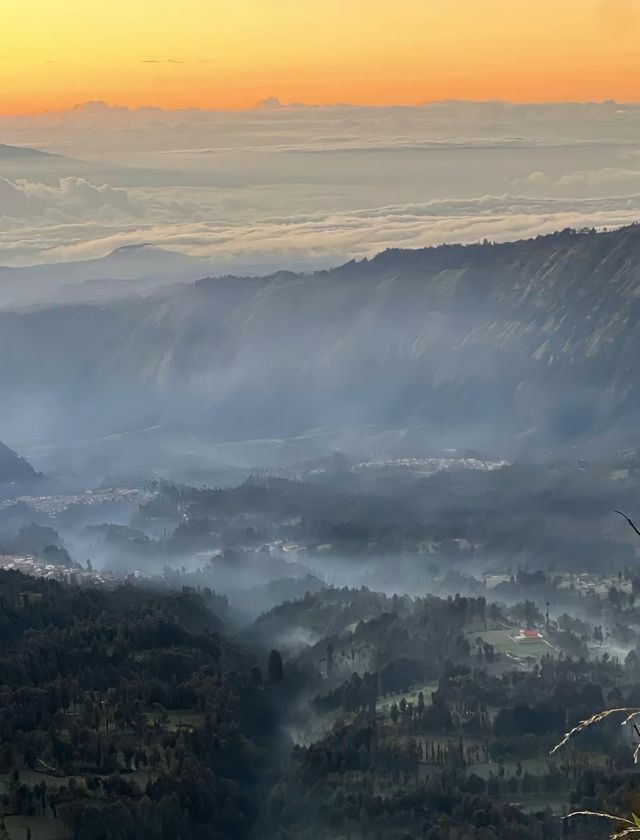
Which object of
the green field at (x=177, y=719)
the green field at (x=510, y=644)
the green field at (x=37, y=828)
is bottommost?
the green field at (x=37, y=828)

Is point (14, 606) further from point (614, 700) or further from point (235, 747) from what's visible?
point (614, 700)

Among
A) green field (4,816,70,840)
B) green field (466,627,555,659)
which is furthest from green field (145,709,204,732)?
green field (466,627,555,659)

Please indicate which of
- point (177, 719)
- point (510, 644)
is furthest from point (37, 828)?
point (510, 644)

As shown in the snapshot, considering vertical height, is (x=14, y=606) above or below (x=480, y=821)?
above

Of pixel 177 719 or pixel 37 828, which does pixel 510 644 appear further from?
pixel 37 828

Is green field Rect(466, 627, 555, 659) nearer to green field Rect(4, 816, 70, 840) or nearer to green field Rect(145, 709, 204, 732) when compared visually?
green field Rect(145, 709, 204, 732)

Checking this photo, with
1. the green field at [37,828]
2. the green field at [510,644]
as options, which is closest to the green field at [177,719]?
the green field at [37,828]

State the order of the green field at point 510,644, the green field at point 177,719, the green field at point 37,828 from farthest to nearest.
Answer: the green field at point 510,644
the green field at point 177,719
the green field at point 37,828

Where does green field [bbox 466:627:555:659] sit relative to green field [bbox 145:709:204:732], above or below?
above

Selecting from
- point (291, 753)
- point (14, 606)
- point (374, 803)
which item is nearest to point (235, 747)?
point (291, 753)

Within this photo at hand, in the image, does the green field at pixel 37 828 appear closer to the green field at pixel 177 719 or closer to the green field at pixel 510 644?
the green field at pixel 177 719

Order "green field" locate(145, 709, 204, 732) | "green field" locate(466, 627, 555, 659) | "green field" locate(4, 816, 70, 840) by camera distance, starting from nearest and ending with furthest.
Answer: "green field" locate(4, 816, 70, 840) → "green field" locate(145, 709, 204, 732) → "green field" locate(466, 627, 555, 659)
